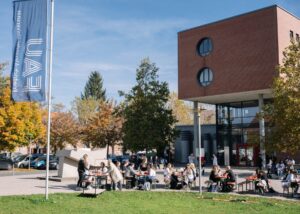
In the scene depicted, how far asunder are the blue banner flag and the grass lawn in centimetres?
377

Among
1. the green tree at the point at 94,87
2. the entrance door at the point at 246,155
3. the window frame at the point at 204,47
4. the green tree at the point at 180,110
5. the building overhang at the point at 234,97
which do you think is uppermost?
the green tree at the point at 94,87

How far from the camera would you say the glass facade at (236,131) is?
137ft

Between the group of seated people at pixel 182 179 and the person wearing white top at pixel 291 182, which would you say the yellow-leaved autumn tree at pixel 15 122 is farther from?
the person wearing white top at pixel 291 182

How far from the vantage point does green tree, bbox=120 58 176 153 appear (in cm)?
3991

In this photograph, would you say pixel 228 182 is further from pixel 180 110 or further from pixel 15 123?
pixel 180 110

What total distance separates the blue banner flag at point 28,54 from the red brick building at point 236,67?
23.9 meters

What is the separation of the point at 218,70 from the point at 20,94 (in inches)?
1113

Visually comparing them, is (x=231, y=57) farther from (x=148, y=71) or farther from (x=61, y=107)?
(x=61, y=107)

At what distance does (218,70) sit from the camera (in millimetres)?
40125

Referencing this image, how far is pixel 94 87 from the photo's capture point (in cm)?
10056

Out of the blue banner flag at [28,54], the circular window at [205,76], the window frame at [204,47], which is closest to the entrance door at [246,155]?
the circular window at [205,76]

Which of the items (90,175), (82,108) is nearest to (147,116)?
(90,175)

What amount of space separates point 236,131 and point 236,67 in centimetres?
807

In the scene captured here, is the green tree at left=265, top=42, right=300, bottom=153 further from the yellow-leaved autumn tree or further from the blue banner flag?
the yellow-leaved autumn tree
